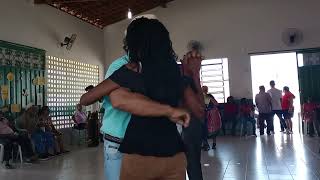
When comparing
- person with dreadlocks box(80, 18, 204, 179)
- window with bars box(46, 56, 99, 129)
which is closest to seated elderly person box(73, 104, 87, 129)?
window with bars box(46, 56, 99, 129)

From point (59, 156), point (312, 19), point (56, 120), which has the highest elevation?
point (312, 19)

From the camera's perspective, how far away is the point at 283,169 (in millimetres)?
4926

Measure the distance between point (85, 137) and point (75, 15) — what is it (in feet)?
11.1

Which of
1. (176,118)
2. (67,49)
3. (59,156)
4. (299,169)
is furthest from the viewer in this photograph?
(67,49)

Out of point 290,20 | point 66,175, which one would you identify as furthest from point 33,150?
point 290,20

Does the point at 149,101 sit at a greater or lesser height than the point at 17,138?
greater

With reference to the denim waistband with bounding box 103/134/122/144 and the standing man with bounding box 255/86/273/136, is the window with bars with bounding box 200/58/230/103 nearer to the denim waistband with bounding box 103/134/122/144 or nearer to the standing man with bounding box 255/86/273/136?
the standing man with bounding box 255/86/273/136

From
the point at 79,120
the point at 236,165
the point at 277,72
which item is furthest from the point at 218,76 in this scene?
the point at 236,165

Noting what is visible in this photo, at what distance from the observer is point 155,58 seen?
1.31 m

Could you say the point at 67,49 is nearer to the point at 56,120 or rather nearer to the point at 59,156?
the point at 56,120

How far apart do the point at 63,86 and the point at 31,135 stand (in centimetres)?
252

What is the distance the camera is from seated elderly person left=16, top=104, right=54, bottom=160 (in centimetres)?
678

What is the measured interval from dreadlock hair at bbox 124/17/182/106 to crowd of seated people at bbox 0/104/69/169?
5.46 m

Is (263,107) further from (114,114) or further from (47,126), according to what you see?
(114,114)
